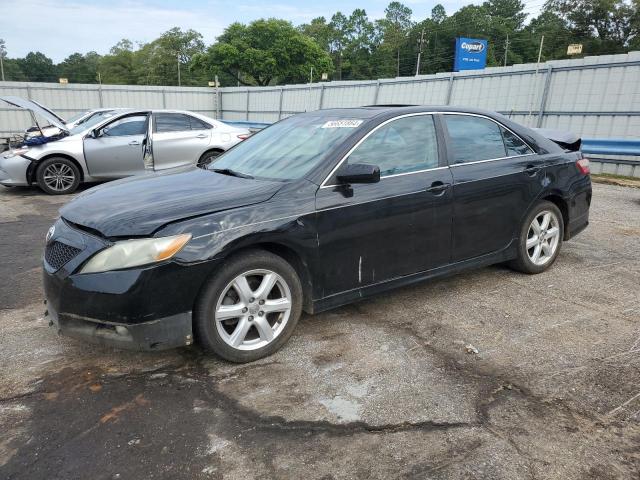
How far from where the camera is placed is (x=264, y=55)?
68.3 meters

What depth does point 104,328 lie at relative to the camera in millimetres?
2938

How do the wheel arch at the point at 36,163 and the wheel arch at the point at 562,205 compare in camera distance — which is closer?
the wheel arch at the point at 562,205

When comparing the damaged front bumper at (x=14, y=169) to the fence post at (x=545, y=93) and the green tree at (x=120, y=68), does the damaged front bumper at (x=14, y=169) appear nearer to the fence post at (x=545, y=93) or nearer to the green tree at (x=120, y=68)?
the fence post at (x=545, y=93)

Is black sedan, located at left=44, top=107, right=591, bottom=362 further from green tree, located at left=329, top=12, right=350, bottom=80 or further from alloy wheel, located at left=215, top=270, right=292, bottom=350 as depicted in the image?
green tree, located at left=329, top=12, right=350, bottom=80

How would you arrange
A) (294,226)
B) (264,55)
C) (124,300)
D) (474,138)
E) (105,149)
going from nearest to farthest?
1. (124,300)
2. (294,226)
3. (474,138)
4. (105,149)
5. (264,55)

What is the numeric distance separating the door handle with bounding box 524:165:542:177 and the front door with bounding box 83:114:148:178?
22.9 feet

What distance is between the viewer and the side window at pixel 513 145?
4.57 metres

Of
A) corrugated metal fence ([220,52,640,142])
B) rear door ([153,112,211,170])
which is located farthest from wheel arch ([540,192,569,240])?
corrugated metal fence ([220,52,640,142])

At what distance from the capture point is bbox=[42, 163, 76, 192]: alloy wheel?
362 inches

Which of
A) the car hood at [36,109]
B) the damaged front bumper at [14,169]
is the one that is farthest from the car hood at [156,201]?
the damaged front bumper at [14,169]

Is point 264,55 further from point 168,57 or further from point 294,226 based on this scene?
point 294,226

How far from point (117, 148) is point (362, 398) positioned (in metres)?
8.06

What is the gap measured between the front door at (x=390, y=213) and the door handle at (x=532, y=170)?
3.24 ft

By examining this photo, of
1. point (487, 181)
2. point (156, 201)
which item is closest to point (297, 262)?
point (156, 201)
